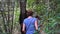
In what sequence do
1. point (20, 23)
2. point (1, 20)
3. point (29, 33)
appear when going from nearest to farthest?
point (29, 33) < point (1, 20) < point (20, 23)

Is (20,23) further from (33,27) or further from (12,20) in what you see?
(33,27)

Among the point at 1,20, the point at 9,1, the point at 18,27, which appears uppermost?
the point at 9,1

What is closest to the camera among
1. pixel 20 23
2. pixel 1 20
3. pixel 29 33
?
pixel 29 33

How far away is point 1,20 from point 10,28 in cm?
47

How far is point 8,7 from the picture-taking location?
7.70 m

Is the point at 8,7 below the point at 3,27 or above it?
above

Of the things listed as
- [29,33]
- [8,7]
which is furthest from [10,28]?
[29,33]

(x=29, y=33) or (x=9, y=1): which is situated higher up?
(x=9, y=1)

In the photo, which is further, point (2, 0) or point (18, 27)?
point (18, 27)

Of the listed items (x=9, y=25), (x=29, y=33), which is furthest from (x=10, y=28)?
(x=29, y=33)

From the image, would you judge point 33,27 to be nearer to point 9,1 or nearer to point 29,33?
point 29,33

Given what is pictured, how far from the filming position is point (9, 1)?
7.77 metres

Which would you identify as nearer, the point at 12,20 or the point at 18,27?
the point at 12,20

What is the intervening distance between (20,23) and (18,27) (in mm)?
474
